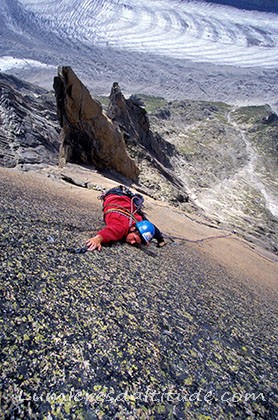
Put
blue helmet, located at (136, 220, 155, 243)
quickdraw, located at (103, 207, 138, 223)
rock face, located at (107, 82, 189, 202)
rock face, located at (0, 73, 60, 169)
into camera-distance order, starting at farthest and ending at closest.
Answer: rock face, located at (107, 82, 189, 202)
rock face, located at (0, 73, 60, 169)
quickdraw, located at (103, 207, 138, 223)
blue helmet, located at (136, 220, 155, 243)

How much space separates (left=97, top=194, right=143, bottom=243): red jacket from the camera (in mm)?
6671

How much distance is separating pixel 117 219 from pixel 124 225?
0.65ft

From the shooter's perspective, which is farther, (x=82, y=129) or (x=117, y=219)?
(x=82, y=129)

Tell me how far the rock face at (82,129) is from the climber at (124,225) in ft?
32.7

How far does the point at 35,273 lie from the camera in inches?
176

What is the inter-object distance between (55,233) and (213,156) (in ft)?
189

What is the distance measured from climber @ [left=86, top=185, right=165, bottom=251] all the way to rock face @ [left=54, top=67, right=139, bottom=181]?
9.97 metres

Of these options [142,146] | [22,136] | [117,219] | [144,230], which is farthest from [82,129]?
[144,230]

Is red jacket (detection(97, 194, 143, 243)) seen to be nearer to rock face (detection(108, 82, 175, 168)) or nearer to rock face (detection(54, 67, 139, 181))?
rock face (detection(54, 67, 139, 181))

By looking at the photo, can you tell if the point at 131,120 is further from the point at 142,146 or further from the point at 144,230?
the point at 144,230

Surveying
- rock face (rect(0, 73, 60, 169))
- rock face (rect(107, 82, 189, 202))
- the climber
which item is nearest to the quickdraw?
the climber

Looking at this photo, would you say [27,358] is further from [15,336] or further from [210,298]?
[210,298]

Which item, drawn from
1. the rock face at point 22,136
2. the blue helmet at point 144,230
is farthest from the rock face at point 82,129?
the blue helmet at point 144,230

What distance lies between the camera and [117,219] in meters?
7.08
